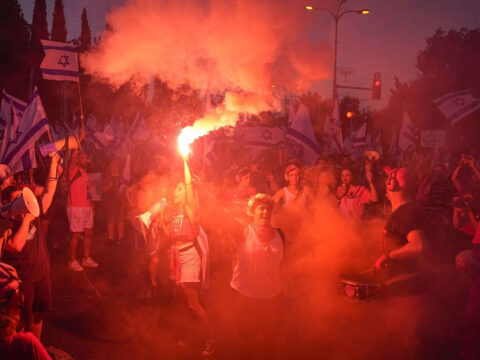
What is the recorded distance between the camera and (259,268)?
4.43 metres

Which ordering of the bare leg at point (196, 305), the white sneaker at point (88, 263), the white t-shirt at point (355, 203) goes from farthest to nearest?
the white sneaker at point (88, 263)
the white t-shirt at point (355, 203)
the bare leg at point (196, 305)

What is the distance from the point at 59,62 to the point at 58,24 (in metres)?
42.1

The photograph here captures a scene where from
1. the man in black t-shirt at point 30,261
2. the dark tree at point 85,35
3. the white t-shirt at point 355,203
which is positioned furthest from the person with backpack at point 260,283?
the dark tree at point 85,35

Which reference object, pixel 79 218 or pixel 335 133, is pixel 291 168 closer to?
pixel 79 218

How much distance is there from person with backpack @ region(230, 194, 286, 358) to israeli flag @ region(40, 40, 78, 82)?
7.91 metres

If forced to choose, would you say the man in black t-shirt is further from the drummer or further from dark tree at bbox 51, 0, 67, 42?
dark tree at bbox 51, 0, 67, 42

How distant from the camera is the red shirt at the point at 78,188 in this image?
8.16m

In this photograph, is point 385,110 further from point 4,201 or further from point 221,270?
point 4,201

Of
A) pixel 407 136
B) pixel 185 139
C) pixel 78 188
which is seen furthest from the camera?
pixel 407 136

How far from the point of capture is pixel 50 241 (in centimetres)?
1010

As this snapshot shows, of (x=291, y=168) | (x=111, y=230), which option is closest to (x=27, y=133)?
(x=111, y=230)

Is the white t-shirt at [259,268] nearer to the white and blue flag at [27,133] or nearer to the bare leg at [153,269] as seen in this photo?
the bare leg at [153,269]

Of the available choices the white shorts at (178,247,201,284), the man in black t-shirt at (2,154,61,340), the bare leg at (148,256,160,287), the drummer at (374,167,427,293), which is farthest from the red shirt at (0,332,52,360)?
the bare leg at (148,256,160,287)

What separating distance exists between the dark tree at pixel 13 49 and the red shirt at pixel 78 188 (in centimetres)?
2896
